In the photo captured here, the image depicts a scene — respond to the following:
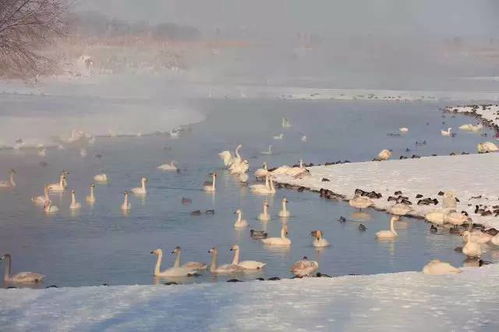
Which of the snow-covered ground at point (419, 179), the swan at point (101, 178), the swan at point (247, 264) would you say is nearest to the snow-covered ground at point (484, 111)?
the snow-covered ground at point (419, 179)

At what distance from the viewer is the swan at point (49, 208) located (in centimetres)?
2514

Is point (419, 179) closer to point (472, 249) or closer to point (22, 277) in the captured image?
point (472, 249)

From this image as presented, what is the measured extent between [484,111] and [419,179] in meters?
33.5

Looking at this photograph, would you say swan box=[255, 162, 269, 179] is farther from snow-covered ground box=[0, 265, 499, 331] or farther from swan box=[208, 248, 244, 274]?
snow-covered ground box=[0, 265, 499, 331]

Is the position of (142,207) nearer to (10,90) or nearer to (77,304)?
(77,304)

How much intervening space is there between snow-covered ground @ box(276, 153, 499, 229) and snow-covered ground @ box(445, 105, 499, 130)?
61.1 feet

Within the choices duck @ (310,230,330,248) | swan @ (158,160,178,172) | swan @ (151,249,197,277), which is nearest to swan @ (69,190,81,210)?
duck @ (310,230,330,248)

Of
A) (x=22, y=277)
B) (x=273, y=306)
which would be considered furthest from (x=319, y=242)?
(x=22, y=277)

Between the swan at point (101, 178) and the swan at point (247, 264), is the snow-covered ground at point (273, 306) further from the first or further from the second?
the swan at point (101, 178)

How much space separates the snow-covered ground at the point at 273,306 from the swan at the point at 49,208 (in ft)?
27.3

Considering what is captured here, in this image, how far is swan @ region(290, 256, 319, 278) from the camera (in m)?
18.4

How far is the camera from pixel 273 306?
1571 cm

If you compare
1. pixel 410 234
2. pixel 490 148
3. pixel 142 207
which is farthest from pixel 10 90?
pixel 410 234

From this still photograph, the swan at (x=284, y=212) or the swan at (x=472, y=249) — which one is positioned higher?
the swan at (x=284, y=212)
